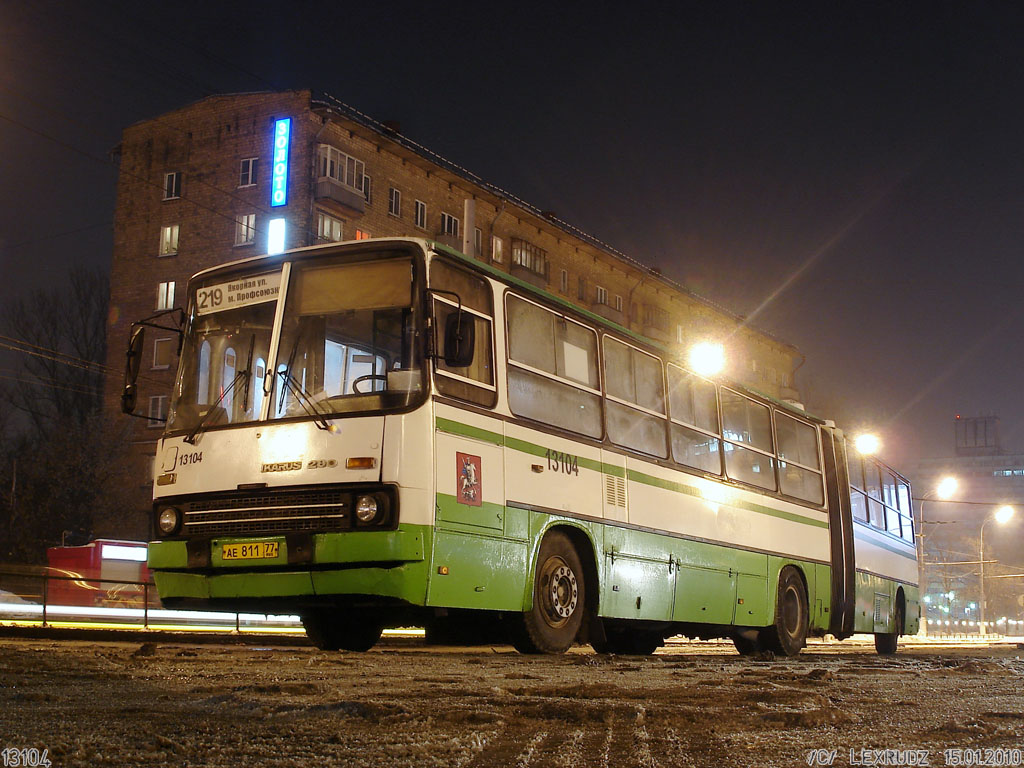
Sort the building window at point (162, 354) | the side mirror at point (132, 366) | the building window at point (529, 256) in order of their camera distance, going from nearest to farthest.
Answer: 1. the side mirror at point (132, 366)
2. the building window at point (162, 354)
3. the building window at point (529, 256)

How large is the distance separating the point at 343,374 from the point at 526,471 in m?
1.95

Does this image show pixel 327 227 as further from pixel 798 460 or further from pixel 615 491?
pixel 615 491

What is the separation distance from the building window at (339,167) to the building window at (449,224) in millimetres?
5263

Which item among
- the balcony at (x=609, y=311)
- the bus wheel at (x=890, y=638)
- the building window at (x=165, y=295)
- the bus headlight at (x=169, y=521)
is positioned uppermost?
the balcony at (x=609, y=311)

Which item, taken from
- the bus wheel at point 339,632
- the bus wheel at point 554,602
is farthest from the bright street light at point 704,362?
the bus wheel at point 339,632

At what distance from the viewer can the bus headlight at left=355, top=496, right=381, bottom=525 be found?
920cm

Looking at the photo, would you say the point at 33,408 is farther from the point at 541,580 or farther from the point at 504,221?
the point at 541,580

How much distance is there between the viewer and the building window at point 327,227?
153 feet

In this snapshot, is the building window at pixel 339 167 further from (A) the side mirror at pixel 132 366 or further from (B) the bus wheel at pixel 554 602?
(B) the bus wheel at pixel 554 602

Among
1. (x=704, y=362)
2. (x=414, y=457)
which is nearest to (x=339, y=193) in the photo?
(x=704, y=362)

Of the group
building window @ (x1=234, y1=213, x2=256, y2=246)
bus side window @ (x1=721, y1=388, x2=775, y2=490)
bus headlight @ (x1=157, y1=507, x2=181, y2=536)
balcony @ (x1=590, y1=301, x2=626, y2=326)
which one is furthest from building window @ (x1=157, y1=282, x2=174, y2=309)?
bus headlight @ (x1=157, y1=507, x2=181, y2=536)

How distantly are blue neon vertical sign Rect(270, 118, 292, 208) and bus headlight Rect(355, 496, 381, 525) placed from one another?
38728 millimetres

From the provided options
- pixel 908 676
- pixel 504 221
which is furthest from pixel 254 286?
pixel 504 221

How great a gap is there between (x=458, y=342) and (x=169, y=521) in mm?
2946
